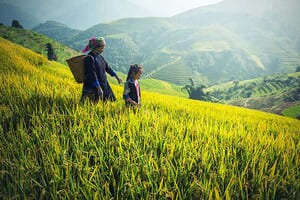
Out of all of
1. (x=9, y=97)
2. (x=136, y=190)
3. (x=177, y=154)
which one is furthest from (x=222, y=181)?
(x=9, y=97)

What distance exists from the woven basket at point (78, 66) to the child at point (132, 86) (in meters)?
1.00

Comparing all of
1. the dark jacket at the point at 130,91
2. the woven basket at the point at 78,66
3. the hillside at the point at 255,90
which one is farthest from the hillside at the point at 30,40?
the hillside at the point at 255,90

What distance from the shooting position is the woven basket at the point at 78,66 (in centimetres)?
416

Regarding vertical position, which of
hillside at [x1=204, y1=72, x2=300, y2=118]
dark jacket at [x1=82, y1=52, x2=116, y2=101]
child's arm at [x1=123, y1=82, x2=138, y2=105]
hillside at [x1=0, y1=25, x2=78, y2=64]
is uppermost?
hillside at [x1=0, y1=25, x2=78, y2=64]

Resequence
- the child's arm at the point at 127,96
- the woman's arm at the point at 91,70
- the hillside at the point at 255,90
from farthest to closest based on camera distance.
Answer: the hillside at the point at 255,90 → the woman's arm at the point at 91,70 → the child's arm at the point at 127,96

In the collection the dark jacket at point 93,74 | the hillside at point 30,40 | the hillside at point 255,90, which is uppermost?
the hillside at point 30,40

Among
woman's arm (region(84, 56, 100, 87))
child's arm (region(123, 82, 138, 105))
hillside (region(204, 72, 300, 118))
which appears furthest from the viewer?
hillside (region(204, 72, 300, 118))

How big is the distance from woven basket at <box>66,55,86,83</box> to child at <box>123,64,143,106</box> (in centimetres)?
100

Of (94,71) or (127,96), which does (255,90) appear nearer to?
(127,96)

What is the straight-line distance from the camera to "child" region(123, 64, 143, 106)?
4160 millimetres

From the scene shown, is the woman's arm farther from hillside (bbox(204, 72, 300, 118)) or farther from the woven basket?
hillside (bbox(204, 72, 300, 118))

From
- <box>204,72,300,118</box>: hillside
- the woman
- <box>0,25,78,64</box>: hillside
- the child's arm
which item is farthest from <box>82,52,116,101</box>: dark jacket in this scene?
<box>204,72,300,118</box>: hillside

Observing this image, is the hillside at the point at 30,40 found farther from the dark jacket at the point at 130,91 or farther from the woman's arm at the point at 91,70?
the dark jacket at the point at 130,91

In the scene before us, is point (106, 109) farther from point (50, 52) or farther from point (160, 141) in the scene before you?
point (50, 52)
